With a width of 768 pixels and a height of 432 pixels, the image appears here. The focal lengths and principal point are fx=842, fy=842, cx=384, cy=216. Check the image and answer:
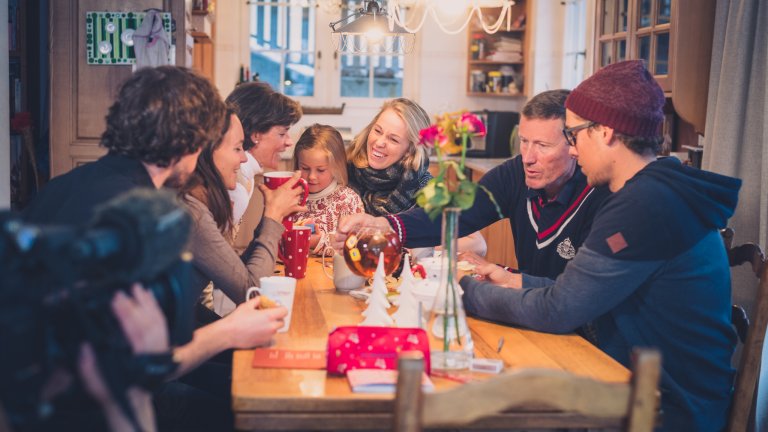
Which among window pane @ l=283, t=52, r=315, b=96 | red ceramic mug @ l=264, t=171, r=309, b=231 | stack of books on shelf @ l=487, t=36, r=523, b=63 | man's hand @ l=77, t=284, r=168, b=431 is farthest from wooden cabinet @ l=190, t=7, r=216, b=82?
man's hand @ l=77, t=284, r=168, b=431

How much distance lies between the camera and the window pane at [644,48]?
445cm

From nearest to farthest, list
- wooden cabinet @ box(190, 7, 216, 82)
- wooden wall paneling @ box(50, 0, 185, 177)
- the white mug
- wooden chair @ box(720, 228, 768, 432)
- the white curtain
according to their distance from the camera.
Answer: wooden chair @ box(720, 228, 768, 432), the white mug, the white curtain, wooden wall paneling @ box(50, 0, 185, 177), wooden cabinet @ box(190, 7, 216, 82)

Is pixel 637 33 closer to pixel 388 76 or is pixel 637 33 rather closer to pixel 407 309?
pixel 407 309

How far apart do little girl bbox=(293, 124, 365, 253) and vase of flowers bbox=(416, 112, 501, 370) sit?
4.80 ft

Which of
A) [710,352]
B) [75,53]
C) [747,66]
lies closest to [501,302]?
[710,352]

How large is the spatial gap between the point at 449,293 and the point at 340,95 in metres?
5.94

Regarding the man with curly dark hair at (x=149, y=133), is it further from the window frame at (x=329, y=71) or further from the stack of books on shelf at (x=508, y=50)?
the window frame at (x=329, y=71)

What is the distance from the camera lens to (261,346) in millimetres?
1770

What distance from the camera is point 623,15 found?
491 centimetres

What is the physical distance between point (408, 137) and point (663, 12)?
175cm

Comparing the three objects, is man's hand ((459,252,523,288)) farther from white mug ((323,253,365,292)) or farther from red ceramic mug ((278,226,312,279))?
red ceramic mug ((278,226,312,279))

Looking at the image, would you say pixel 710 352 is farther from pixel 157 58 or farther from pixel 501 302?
pixel 157 58

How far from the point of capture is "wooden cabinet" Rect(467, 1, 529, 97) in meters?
7.02

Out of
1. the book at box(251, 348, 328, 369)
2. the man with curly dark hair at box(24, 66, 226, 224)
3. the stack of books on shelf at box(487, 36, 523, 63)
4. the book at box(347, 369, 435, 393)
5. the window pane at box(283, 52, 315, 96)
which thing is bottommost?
the book at box(251, 348, 328, 369)
